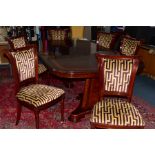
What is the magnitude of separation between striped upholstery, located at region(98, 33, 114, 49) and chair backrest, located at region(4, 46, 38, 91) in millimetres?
1678

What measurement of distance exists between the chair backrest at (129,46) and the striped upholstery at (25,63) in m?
1.49

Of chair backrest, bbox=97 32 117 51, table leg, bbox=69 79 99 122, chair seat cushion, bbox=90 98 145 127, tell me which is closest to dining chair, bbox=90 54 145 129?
chair seat cushion, bbox=90 98 145 127

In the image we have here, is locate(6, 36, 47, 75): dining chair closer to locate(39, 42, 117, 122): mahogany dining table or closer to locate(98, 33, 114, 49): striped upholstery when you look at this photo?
locate(39, 42, 117, 122): mahogany dining table

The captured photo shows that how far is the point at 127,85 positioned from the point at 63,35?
2.58m

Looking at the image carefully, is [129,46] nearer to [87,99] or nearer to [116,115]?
[87,99]

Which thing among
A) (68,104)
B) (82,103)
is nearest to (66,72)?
(82,103)

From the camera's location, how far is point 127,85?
233cm

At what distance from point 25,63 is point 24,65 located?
27 mm

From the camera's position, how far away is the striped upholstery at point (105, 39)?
4054 mm

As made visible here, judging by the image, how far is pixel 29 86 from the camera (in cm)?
272

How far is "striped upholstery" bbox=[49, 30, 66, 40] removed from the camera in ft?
15.0

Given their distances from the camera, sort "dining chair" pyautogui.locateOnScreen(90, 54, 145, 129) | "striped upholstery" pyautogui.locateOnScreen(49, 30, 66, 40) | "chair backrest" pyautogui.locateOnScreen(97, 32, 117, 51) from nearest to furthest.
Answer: "dining chair" pyautogui.locateOnScreen(90, 54, 145, 129), "chair backrest" pyautogui.locateOnScreen(97, 32, 117, 51), "striped upholstery" pyautogui.locateOnScreen(49, 30, 66, 40)

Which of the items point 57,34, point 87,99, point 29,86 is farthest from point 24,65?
point 57,34
